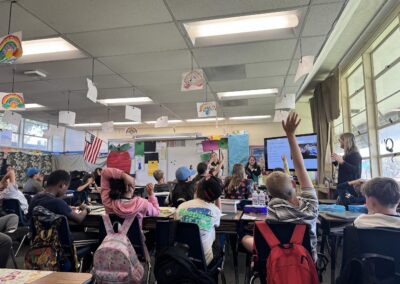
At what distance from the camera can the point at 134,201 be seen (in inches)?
90.8

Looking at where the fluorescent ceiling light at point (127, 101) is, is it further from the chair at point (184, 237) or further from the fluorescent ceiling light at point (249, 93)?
the chair at point (184, 237)

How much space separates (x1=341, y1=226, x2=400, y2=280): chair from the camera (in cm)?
140

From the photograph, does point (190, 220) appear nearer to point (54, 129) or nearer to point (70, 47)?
point (70, 47)

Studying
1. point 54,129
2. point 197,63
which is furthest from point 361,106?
point 54,129

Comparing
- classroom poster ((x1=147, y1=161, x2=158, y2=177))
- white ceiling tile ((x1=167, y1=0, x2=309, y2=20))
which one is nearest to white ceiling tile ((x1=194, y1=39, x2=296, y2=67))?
white ceiling tile ((x1=167, y1=0, x2=309, y2=20))

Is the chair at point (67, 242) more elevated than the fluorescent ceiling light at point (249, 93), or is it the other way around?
the fluorescent ceiling light at point (249, 93)

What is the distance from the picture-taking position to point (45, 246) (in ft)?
7.00

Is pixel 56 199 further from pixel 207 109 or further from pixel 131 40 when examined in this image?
pixel 207 109

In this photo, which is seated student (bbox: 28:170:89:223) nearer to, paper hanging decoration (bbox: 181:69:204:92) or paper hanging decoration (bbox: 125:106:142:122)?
paper hanging decoration (bbox: 181:69:204:92)

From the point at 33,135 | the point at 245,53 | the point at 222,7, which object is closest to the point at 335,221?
the point at 222,7

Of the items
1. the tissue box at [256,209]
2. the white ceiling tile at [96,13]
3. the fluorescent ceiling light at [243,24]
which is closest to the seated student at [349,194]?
the tissue box at [256,209]

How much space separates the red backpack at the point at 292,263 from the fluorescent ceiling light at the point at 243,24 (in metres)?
2.46

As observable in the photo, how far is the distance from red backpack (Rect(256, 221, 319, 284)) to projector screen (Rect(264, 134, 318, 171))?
2956mm

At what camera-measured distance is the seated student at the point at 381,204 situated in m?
1.56
